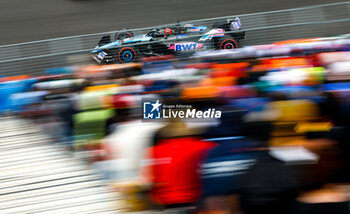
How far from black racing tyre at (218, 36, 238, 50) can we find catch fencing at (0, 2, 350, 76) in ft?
0.66

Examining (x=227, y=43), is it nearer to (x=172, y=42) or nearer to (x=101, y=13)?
(x=172, y=42)

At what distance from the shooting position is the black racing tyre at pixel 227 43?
7.93 metres

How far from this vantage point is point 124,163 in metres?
2.99

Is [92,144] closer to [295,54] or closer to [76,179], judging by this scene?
[76,179]

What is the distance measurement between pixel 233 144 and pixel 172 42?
6.04m

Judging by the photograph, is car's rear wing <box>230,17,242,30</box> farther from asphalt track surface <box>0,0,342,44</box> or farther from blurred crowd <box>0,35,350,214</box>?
asphalt track surface <box>0,0,342,44</box>

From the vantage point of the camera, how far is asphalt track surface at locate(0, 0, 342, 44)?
14.2 m

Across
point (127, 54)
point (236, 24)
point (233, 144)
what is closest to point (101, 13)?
point (127, 54)

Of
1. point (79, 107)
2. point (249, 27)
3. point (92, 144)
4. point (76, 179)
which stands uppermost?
point (249, 27)

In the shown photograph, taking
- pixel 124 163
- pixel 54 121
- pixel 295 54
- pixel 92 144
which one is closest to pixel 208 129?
pixel 124 163

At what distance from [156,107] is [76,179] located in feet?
4.66

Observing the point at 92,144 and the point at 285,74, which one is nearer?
the point at 92,144

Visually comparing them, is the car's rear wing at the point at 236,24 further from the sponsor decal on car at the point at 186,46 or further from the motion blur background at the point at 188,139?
the motion blur background at the point at 188,139

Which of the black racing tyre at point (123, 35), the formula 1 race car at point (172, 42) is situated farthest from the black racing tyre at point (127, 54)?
the black racing tyre at point (123, 35)
